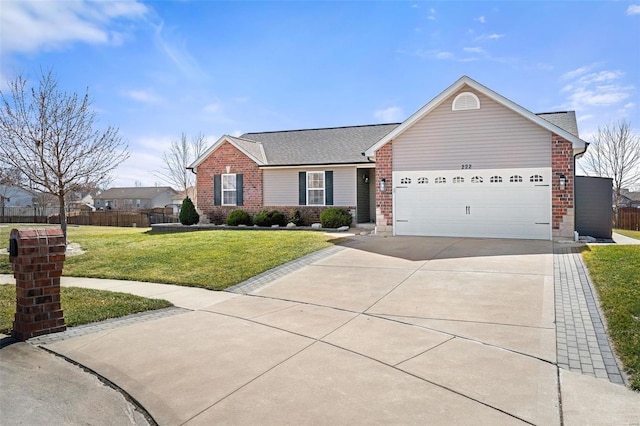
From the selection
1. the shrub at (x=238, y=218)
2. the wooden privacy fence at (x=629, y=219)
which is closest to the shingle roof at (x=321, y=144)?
the shrub at (x=238, y=218)

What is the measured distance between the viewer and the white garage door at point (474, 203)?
14070 mm

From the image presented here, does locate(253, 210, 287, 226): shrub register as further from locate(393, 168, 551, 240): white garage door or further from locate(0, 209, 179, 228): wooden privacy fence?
locate(0, 209, 179, 228): wooden privacy fence

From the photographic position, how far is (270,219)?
20359mm

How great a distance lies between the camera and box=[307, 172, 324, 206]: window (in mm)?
20641

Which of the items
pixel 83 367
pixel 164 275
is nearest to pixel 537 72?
pixel 164 275

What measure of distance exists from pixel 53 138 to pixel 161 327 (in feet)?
35.7

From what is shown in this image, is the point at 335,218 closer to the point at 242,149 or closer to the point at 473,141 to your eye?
the point at 242,149

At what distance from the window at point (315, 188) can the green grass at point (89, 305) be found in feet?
43.6

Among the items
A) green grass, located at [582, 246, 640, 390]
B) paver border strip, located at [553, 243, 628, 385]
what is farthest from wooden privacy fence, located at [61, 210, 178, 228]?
paver border strip, located at [553, 243, 628, 385]

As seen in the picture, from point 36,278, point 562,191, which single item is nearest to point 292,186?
point 562,191

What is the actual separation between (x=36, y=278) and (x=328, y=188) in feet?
51.3

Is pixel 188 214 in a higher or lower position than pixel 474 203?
lower

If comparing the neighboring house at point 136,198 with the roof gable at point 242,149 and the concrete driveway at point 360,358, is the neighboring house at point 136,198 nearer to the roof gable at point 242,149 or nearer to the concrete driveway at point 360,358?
the roof gable at point 242,149

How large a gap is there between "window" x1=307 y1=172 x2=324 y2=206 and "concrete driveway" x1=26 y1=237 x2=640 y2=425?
40.5 ft
